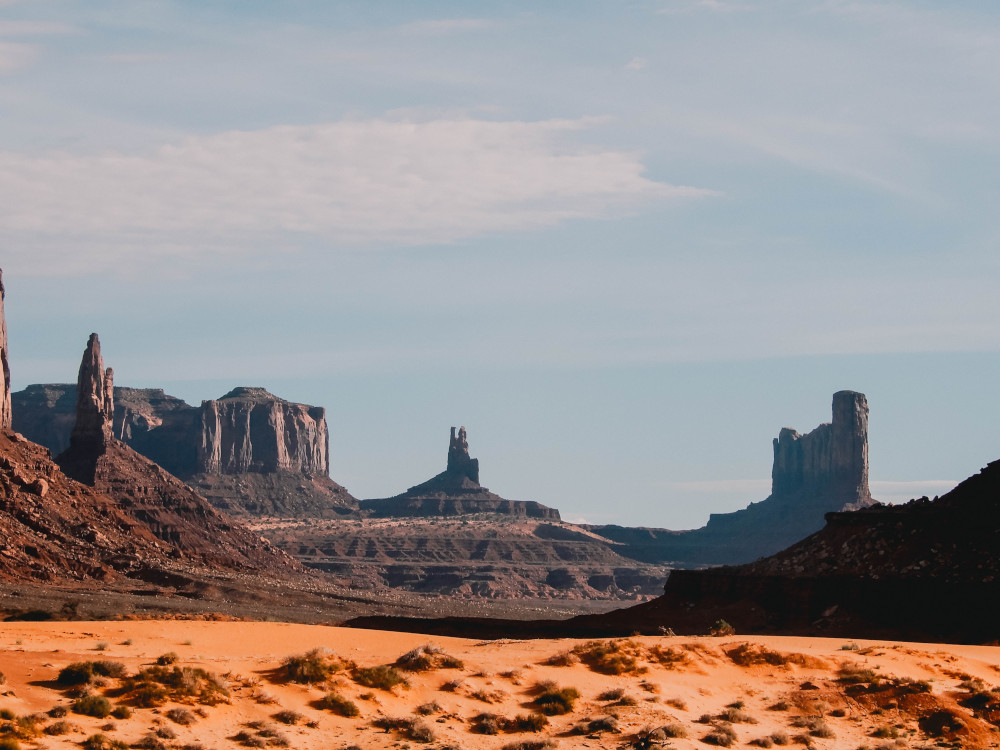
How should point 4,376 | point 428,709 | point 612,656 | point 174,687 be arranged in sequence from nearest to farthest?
point 174,687 → point 428,709 → point 612,656 → point 4,376

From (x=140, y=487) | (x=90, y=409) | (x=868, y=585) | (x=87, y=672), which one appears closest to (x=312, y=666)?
(x=87, y=672)

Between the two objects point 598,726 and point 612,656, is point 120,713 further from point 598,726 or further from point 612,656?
point 612,656

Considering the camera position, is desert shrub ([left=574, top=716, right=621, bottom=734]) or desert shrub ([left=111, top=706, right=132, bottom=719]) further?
desert shrub ([left=574, top=716, right=621, bottom=734])

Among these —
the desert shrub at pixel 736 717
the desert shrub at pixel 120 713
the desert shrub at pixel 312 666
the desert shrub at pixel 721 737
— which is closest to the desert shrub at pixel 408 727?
the desert shrub at pixel 312 666

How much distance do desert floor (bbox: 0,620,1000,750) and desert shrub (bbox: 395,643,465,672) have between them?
0.06m

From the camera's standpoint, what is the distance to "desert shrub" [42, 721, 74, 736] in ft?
98.0

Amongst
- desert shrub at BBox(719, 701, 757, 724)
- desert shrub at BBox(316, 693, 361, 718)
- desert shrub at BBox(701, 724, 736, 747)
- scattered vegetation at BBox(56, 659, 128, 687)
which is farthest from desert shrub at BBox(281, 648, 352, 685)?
desert shrub at BBox(719, 701, 757, 724)

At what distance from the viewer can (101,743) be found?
29.7m

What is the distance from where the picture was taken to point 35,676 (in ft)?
112

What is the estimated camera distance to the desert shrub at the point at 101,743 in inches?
1161

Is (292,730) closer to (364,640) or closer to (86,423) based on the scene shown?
(364,640)

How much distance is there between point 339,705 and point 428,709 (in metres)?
2.07

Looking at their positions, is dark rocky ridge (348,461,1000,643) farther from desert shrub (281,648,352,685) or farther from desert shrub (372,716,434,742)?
desert shrub (372,716,434,742)

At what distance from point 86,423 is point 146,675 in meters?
155
